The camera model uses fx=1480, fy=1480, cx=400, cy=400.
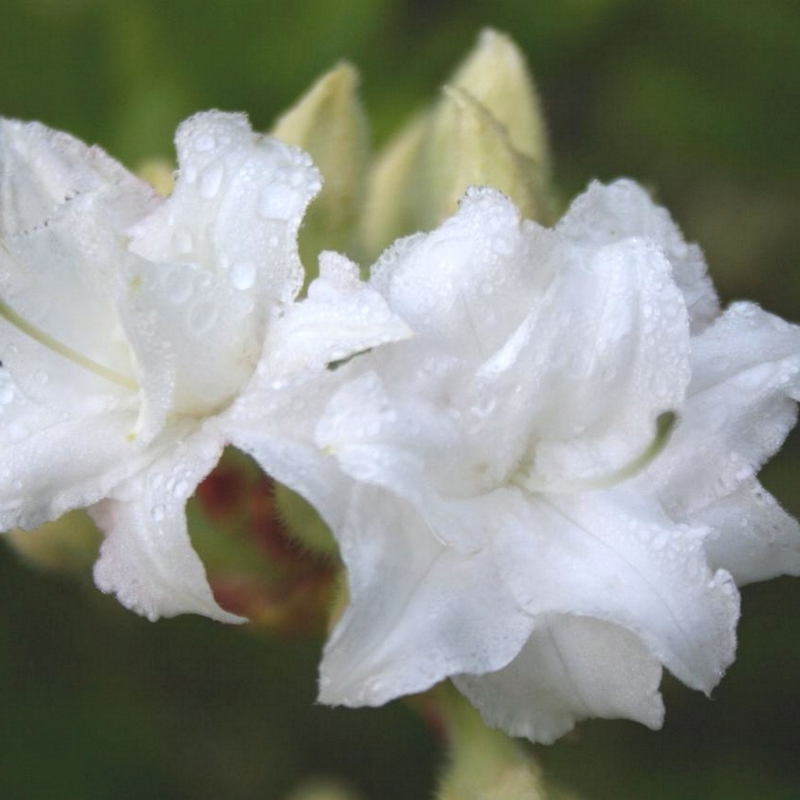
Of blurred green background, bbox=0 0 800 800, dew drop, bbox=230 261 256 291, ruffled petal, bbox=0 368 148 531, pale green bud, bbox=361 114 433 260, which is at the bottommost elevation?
blurred green background, bbox=0 0 800 800

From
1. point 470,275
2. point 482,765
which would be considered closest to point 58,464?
point 470,275

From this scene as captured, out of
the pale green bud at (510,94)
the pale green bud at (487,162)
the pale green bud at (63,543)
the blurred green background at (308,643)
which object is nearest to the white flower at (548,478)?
the pale green bud at (487,162)

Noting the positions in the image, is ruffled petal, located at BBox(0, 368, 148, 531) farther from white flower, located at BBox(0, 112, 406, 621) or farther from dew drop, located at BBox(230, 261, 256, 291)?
dew drop, located at BBox(230, 261, 256, 291)

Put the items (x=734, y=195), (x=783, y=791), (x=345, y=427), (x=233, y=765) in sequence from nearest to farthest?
(x=345, y=427) < (x=783, y=791) < (x=233, y=765) < (x=734, y=195)

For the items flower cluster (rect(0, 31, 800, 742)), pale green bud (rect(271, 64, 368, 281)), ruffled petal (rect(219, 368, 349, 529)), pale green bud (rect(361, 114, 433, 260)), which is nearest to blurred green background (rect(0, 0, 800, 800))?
pale green bud (rect(361, 114, 433, 260))

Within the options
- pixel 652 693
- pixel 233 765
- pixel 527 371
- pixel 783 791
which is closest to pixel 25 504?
pixel 527 371

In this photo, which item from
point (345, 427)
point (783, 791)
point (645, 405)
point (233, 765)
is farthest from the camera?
point (233, 765)

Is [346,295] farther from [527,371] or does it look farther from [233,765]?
[233,765]
